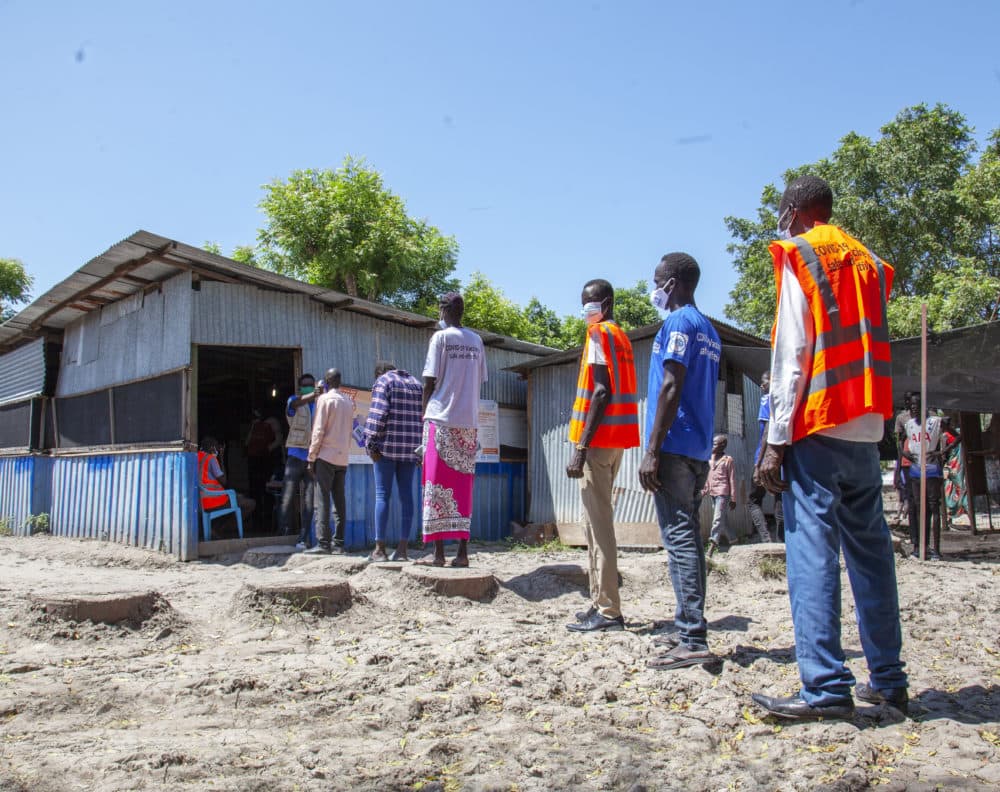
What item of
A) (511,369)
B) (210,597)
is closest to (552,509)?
(511,369)

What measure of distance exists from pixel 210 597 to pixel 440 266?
23.5 m

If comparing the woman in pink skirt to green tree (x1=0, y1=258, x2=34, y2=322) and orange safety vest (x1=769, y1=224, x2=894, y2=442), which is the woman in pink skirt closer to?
orange safety vest (x1=769, y1=224, x2=894, y2=442)

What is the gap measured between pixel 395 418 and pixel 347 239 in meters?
20.8

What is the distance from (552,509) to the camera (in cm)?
1097

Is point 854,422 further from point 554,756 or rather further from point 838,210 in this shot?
point 838,210

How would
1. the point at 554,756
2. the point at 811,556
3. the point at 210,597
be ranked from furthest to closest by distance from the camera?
the point at 210,597
the point at 811,556
the point at 554,756

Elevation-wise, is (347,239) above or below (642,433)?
above

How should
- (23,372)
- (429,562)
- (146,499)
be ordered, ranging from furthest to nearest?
(23,372) → (146,499) → (429,562)

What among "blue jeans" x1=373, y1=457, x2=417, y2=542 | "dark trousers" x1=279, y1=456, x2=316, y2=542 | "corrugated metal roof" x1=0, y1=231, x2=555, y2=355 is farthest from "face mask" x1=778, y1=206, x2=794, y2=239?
"corrugated metal roof" x1=0, y1=231, x2=555, y2=355

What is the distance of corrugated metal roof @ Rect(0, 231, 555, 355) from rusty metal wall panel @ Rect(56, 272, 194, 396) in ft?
0.53

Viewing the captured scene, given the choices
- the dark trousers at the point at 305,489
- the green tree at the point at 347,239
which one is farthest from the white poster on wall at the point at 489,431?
the green tree at the point at 347,239

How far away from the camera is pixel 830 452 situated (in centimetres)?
260

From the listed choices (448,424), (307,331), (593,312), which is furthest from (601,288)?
(307,331)

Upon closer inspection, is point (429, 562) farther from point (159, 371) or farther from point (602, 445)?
point (159, 371)
